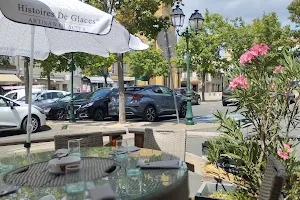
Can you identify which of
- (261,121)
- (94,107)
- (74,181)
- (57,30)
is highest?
(57,30)

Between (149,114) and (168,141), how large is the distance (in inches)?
388

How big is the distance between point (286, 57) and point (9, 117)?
1018 cm

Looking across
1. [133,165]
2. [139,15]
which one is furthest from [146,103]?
[133,165]

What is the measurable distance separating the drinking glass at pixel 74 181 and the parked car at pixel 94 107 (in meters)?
12.5

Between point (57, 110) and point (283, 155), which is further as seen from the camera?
point (57, 110)

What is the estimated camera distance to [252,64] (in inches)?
143

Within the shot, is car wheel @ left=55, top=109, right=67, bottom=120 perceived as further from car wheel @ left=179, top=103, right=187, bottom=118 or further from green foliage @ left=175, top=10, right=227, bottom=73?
green foliage @ left=175, top=10, right=227, bottom=73

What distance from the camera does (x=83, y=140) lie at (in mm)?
4418

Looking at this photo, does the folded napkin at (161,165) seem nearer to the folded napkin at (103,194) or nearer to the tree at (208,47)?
the folded napkin at (103,194)

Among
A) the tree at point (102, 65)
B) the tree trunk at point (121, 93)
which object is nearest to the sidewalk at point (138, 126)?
the tree trunk at point (121, 93)

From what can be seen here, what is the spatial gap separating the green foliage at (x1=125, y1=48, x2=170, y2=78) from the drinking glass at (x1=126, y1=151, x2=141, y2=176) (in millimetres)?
43307

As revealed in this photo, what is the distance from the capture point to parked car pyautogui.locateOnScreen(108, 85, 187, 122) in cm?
1395

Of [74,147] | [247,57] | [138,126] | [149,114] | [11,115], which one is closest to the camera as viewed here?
[74,147]

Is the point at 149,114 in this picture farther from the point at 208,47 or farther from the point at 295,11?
the point at 208,47
